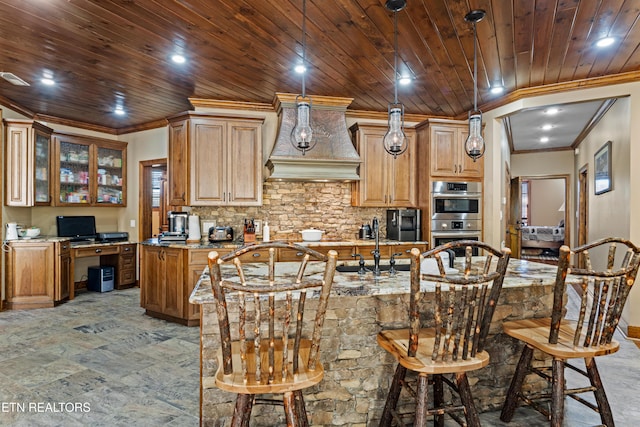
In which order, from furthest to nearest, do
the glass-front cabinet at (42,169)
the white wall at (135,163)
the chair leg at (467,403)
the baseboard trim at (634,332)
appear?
the white wall at (135,163) < the glass-front cabinet at (42,169) < the baseboard trim at (634,332) < the chair leg at (467,403)

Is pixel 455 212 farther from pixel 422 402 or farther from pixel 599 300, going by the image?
pixel 422 402

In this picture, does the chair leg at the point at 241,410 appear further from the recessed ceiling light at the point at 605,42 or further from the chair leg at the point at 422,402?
the recessed ceiling light at the point at 605,42

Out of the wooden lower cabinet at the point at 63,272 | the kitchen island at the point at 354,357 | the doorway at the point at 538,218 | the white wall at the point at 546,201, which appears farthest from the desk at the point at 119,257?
the white wall at the point at 546,201

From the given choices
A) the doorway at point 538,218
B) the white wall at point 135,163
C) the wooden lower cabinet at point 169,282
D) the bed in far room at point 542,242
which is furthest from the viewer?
the bed in far room at point 542,242

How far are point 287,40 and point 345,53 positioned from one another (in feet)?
1.84

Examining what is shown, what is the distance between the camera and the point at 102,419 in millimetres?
2271

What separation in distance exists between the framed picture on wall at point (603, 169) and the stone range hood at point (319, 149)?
3009 millimetres

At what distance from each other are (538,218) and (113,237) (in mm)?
11928

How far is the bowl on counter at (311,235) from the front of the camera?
15.4 feet

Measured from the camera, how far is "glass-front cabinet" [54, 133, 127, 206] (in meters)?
5.61

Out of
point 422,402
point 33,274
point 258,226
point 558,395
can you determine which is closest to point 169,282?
point 258,226

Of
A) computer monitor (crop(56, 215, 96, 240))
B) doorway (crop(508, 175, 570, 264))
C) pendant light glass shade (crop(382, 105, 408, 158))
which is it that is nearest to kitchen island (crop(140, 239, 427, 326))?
Result: pendant light glass shade (crop(382, 105, 408, 158))

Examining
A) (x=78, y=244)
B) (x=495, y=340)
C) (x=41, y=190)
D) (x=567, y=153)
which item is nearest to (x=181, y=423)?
(x=495, y=340)

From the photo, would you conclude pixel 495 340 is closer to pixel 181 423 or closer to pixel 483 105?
pixel 181 423
